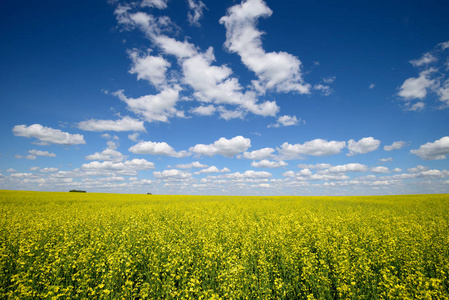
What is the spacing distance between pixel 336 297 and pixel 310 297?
249 cm

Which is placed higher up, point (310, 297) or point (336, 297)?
point (310, 297)

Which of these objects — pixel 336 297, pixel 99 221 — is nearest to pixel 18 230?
pixel 99 221

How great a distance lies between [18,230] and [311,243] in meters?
14.3

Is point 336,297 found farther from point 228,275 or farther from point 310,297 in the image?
point 228,275

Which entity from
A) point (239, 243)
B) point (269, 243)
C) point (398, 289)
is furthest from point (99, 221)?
point (398, 289)

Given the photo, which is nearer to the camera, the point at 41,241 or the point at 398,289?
the point at 398,289

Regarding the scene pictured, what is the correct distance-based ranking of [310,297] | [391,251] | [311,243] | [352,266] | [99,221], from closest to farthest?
[310,297] → [352,266] → [391,251] → [311,243] → [99,221]

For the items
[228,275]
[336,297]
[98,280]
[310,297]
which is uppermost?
[228,275]

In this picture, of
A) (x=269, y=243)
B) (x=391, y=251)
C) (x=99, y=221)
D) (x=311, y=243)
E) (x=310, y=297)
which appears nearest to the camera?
(x=310, y=297)

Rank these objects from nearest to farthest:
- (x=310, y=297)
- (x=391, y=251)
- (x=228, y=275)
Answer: (x=310, y=297) → (x=228, y=275) → (x=391, y=251)

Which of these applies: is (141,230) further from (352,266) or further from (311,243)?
(352,266)

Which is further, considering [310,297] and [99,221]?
[99,221]

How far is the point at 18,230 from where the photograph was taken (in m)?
10.1

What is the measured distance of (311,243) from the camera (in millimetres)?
9633
